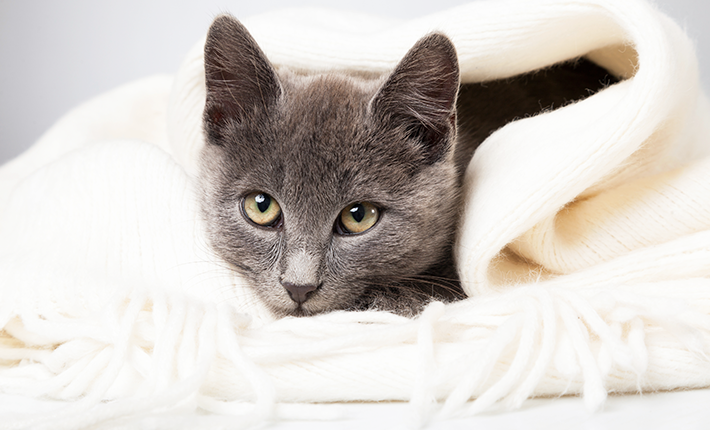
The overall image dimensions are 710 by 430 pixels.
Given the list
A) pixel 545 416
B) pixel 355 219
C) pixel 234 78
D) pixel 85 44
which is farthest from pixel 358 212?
pixel 85 44

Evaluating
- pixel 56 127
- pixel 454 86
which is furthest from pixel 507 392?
pixel 56 127

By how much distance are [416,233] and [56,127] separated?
141 cm

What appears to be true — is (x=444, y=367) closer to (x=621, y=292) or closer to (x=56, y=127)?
(x=621, y=292)

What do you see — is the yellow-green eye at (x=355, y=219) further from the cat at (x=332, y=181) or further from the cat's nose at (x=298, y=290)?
the cat's nose at (x=298, y=290)

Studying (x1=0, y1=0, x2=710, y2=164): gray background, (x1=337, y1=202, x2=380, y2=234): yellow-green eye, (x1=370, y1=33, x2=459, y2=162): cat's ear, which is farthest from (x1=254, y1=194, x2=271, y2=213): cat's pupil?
(x1=0, y1=0, x2=710, y2=164): gray background

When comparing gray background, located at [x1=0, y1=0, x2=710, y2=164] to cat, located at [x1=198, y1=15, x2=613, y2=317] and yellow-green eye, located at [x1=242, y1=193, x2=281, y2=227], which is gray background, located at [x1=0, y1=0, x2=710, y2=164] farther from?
yellow-green eye, located at [x1=242, y1=193, x2=281, y2=227]

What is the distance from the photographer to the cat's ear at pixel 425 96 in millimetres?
1000

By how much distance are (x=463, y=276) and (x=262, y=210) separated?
0.43 metres

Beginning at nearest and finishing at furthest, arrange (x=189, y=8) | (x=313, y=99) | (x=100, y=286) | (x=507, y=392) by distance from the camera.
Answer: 1. (x=507, y=392)
2. (x=100, y=286)
3. (x=313, y=99)
4. (x=189, y=8)

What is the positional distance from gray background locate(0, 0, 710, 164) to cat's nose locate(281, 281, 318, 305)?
1698mm

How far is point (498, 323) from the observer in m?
0.87

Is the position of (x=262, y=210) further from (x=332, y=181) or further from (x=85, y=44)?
(x=85, y=44)

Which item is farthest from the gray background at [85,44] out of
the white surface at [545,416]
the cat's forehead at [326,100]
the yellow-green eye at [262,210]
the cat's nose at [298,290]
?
the white surface at [545,416]

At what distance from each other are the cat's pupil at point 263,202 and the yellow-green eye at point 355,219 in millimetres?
153
